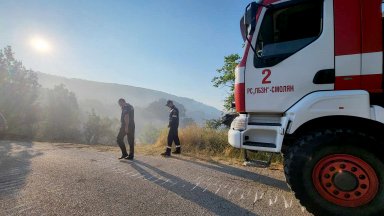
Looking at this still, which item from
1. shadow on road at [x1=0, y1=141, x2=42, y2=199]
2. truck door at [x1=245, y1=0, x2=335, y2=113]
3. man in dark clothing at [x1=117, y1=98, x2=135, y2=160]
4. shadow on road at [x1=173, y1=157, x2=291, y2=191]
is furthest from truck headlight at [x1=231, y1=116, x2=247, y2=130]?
man in dark clothing at [x1=117, y1=98, x2=135, y2=160]

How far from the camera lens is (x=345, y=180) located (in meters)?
2.99

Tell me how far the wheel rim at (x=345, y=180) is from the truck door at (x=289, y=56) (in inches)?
36.1

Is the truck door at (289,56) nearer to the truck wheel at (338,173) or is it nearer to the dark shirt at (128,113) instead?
the truck wheel at (338,173)

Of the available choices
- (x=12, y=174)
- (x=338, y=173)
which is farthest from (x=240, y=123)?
(x=12, y=174)

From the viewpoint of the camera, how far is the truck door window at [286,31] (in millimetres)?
3697

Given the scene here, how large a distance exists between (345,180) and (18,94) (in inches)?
1370

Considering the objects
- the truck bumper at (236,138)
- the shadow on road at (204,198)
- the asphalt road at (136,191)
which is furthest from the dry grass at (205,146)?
the truck bumper at (236,138)

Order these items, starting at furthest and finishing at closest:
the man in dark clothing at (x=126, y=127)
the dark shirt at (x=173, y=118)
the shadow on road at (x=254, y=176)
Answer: the dark shirt at (x=173, y=118), the man in dark clothing at (x=126, y=127), the shadow on road at (x=254, y=176)

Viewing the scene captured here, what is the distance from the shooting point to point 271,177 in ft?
18.0

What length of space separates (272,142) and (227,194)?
1.05 m

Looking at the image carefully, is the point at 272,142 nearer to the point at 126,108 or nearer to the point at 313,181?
the point at 313,181

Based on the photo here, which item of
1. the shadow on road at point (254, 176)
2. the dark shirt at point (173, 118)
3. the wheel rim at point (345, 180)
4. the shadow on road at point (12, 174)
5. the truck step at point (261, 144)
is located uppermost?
the dark shirt at point (173, 118)

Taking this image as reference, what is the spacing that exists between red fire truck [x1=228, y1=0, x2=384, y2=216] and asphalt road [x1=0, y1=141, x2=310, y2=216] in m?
0.68

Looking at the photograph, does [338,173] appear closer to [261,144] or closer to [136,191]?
[261,144]
